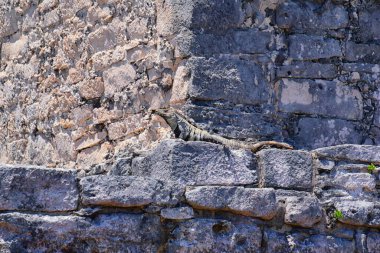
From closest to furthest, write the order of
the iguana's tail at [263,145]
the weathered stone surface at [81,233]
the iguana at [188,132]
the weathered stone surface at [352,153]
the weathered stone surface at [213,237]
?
the weathered stone surface at [81,233] → the weathered stone surface at [213,237] → the weathered stone surface at [352,153] → the iguana's tail at [263,145] → the iguana at [188,132]

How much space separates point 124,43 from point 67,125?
0.96 m

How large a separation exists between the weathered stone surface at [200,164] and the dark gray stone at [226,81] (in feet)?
3.48

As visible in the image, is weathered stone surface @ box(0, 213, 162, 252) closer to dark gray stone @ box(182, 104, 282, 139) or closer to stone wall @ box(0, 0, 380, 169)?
stone wall @ box(0, 0, 380, 169)

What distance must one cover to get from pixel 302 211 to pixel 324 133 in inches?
59.9

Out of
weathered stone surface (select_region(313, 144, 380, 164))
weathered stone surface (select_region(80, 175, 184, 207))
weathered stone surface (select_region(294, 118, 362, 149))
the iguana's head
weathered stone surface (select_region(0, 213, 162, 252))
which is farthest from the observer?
weathered stone surface (select_region(294, 118, 362, 149))

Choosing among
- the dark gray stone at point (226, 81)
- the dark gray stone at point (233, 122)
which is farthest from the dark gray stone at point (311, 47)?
the dark gray stone at point (233, 122)

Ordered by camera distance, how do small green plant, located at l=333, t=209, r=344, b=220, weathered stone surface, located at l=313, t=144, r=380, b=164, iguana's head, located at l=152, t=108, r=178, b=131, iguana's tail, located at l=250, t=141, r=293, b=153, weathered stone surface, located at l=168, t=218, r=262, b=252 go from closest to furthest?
weathered stone surface, located at l=168, t=218, r=262, b=252, small green plant, located at l=333, t=209, r=344, b=220, weathered stone surface, located at l=313, t=144, r=380, b=164, iguana's tail, located at l=250, t=141, r=293, b=153, iguana's head, located at l=152, t=108, r=178, b=131

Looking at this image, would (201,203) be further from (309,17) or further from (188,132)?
(309,17)

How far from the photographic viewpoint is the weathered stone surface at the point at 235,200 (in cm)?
575

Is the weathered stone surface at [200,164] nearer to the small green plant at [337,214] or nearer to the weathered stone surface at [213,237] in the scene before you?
the weathered stone surface at [213,237]

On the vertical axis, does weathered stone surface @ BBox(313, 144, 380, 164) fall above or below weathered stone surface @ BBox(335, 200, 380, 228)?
above

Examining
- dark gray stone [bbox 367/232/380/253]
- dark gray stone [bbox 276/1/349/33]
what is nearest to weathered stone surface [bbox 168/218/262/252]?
Answer: dark gray stone [bbox 367/232/380/253]

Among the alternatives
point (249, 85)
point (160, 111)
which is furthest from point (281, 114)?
point (160, 111)

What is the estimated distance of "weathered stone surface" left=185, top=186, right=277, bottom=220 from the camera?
575cm
